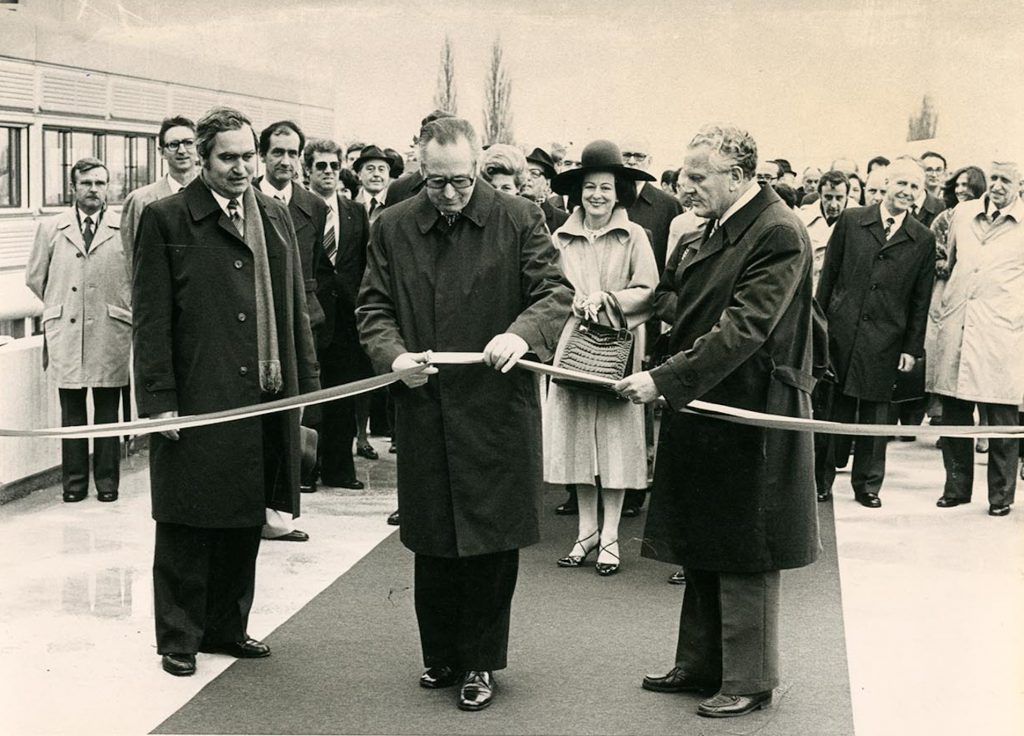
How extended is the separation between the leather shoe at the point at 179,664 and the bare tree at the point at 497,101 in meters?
4.91

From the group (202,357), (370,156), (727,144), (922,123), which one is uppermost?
(922,123)

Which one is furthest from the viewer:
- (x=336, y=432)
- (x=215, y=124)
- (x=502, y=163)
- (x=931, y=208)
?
(x=931, y=208)

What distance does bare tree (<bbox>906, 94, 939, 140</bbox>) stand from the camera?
9188 mm

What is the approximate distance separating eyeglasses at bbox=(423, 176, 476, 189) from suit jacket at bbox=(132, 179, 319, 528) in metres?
0.87

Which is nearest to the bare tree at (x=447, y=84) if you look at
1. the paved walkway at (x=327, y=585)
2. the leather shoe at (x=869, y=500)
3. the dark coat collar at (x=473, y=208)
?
the paved walkway at (x=327, y=585)

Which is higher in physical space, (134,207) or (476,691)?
(134,207)

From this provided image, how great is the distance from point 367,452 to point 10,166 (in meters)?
3.02

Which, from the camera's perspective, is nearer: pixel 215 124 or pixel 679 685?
pixel 679 685

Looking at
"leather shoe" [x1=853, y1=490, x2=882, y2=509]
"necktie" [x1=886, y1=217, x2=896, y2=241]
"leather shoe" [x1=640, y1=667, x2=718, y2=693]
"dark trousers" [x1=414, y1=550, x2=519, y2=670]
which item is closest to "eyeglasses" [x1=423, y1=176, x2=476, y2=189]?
"dark trousers" [x1=414, y1=550, x2=519, y2=670]

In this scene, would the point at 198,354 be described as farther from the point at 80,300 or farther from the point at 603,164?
the point at 80,300

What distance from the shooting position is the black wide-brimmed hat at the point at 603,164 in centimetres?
675

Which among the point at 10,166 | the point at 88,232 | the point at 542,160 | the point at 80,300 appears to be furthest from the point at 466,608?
the point at 542,160

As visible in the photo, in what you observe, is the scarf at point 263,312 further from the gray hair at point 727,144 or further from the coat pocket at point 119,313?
the coat pocket at point 119,313

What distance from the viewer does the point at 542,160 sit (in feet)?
32.9
